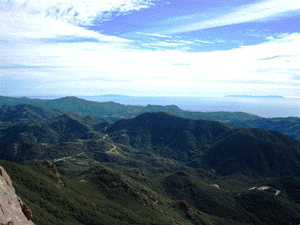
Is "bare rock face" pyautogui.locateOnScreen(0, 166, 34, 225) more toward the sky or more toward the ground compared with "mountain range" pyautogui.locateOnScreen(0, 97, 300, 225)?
more toward the sky

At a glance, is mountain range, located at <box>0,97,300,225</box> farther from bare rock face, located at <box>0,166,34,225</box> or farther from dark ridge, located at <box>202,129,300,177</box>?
bare rock face, located at <box>0,166,34,225</box>

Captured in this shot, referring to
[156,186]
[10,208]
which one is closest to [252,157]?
[156,186]

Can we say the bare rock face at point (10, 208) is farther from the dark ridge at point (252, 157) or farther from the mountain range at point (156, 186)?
the dark ridge at point (252, 157)

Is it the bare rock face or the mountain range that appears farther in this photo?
the mountain range

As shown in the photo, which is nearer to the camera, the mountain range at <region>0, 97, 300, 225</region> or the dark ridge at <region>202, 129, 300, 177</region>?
the mountain range at <region>0, 97, 300, 225</region>

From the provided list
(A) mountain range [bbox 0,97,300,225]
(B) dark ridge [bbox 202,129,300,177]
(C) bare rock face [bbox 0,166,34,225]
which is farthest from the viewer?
(B) dark ridge [bbox 202,129,300,177]

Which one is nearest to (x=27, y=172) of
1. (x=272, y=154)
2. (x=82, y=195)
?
(x=82, y=195)

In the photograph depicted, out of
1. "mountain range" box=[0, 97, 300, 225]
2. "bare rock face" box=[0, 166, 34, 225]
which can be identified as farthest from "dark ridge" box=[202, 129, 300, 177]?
"bare rock face" box=[0, 166, 34, 225]

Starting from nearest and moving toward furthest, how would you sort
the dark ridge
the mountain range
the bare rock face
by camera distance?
the bare rock face < the mountain range < the dark ridge

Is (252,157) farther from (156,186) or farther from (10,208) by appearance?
(10,208)

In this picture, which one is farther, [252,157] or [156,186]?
[252,157]
